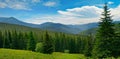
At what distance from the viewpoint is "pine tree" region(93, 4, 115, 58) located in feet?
135

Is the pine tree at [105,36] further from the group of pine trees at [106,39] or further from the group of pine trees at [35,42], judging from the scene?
the group of pine trees at [35,42]

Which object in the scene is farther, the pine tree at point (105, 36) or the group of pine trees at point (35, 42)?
the group of pine trees at point (35, 42)

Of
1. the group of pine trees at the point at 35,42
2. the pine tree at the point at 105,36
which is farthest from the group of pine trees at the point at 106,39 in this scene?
the group of pine trees at the point at 35,42

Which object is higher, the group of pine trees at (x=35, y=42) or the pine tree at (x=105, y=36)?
the pine tree at (x=105, y=36)

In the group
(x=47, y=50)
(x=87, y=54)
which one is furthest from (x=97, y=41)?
(x=87, y=54)

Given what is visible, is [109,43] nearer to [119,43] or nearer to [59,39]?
[119,43]

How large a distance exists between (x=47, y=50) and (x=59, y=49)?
85363mm

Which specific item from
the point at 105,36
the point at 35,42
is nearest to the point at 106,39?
the point at 105,36

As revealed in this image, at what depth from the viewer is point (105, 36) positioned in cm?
4184

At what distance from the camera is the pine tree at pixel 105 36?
4125cm

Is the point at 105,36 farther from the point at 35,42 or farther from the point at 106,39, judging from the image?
the point at 35,42

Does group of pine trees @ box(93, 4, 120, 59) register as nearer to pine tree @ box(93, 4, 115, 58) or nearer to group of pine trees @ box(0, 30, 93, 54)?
pine tree @ box(93, 4, 115, 58)

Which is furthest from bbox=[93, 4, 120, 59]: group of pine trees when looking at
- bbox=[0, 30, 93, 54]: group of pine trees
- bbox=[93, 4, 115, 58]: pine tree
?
bbox=[0, 30, 93, 54]: group of pine trees

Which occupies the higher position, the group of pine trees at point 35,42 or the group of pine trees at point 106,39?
the group of pine trees at point 106,39
